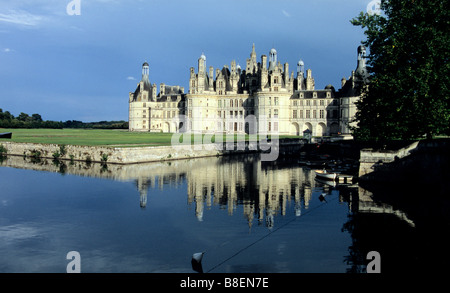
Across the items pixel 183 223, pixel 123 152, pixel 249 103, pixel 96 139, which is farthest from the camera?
pixel 249 103

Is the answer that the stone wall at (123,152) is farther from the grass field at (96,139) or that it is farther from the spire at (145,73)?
the spire at (145,73)

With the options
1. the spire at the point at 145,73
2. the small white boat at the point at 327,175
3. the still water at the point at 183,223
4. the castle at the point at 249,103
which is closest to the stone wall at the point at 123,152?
the still water at the point at 183,223

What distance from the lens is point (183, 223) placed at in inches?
658

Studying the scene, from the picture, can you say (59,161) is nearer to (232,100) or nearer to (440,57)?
(440,57)

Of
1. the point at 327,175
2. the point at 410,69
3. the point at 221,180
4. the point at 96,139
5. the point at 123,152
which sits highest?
the point at 410,69

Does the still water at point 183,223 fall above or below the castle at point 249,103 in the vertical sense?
below

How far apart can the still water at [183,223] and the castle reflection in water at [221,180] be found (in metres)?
0.08

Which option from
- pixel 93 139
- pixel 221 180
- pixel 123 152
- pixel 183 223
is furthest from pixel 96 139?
pixel 183 223

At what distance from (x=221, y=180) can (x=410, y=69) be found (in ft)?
49.0

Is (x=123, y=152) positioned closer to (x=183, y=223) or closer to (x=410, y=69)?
(x=183, y=223)

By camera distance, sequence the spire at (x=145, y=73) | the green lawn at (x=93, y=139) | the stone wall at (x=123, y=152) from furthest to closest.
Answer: the spire at (x=145, y=73)
the green lawn at (x=93, y=139)
the stone wall at (x=123, y=152)

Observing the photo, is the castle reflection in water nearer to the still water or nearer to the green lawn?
the still water

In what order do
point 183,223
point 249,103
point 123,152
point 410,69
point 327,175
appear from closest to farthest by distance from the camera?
point 183,223
point 410,69
point 327,175
point 123,152
point 249,103

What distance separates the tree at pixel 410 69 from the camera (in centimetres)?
2361
